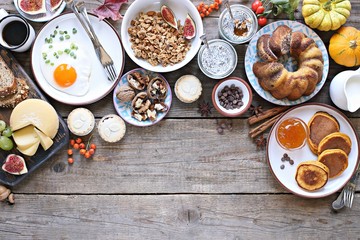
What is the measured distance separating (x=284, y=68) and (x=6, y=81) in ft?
5.22

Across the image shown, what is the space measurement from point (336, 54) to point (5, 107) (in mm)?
1969

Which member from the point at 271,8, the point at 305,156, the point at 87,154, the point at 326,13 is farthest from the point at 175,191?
the point at 326,13

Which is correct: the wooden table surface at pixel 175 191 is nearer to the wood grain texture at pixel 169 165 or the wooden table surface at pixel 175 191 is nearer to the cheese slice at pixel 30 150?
the wood grain texture at pixel 169 165

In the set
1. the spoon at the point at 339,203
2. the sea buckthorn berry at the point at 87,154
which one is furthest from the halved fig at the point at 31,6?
the spoon at the point at 339,203

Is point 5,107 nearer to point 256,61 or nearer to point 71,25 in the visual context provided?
point 71,25

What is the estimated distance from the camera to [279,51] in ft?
7.88

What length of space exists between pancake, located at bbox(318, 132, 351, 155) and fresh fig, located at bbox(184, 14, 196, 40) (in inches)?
39.2

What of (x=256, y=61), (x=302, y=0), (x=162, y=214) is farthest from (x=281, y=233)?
(x=302, y=0)

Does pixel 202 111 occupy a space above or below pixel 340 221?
above

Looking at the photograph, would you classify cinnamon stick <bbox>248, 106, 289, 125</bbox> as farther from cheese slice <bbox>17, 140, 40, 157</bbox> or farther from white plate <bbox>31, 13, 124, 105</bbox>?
cheese slice <bbox>17, 140, 40, 157</bbox>

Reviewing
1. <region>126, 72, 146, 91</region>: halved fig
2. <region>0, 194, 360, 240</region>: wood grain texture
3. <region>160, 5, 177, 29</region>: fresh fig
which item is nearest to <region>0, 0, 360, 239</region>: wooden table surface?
<region>0, 194, 360, 240</region>: wood grain texture

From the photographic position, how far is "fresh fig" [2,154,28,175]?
241cm

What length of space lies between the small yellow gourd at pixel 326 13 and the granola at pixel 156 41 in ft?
2.37

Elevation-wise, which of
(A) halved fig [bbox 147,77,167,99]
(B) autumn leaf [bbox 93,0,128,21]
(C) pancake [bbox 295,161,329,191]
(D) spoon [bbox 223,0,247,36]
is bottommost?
(C) pancake [bbox 295,161,329,191]
